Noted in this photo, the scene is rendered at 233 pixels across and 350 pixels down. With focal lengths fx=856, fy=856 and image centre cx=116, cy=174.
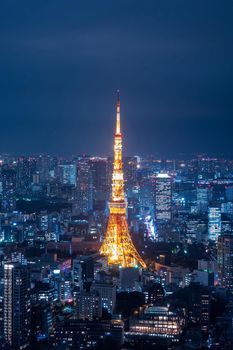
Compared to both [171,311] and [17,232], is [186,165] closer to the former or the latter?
[17,232]

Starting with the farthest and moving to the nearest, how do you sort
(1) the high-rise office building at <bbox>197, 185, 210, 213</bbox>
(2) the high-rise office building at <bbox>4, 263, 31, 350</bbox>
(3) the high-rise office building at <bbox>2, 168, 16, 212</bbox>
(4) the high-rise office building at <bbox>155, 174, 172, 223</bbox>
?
(3) the high-rise office building at <bbox>2, 168, 16, 212</bbox>, (4) the high-rise office building at <bbox>155, 174, 172, 223</bbox>, (1) the high-rise office building at <bbox>197, 185, 210, 213</bbox>, (2) the high-rise office building at <bbox>4, 263, 31, 350</bbox>

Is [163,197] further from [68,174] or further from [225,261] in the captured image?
[225,261]

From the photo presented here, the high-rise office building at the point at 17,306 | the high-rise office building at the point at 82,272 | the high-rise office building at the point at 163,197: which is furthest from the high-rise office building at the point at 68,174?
the high-rise office building at the point at 17,306

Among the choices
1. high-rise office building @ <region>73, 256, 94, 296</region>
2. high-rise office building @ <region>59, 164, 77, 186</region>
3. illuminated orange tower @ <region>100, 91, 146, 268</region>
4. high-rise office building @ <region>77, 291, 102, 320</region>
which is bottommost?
high-rise office building @ <region>77, 291, 102, 320</region>

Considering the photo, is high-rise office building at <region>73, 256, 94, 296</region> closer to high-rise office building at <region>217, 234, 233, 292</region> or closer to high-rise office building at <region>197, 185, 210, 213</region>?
high-rise office building at <region>217, 234, 233, 292</region>

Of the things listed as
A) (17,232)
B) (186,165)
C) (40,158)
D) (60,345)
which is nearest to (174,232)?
(186,165)

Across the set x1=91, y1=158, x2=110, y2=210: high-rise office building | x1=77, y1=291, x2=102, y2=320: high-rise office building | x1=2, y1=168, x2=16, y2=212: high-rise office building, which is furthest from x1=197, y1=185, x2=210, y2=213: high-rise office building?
x1=77, y1=291, x2=102, y2=320: high-rise office building
